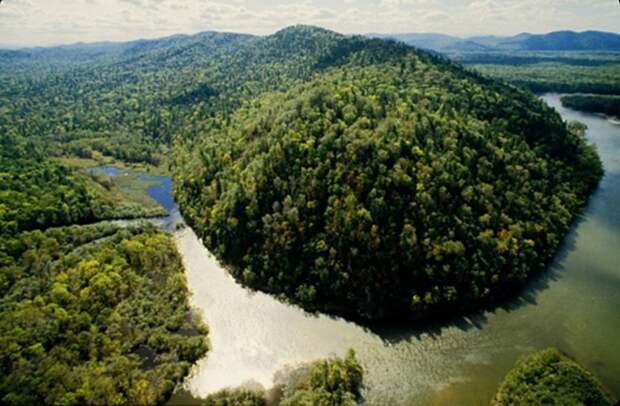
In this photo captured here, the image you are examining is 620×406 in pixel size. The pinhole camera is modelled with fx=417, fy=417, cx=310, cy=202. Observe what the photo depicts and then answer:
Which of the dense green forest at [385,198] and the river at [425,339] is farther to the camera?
the dense green forest at [385,198]

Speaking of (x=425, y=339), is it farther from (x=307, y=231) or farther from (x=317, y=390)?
(x=307, y=231)

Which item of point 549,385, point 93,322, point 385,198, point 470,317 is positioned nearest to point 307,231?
point 385,198

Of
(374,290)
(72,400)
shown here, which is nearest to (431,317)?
(374,290)

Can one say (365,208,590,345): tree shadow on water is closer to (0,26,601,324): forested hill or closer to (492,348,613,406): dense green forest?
(0,26,601,324): forested hill

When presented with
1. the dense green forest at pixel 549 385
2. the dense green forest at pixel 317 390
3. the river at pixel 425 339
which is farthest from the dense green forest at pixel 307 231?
the dense green forest at pixel 549 385

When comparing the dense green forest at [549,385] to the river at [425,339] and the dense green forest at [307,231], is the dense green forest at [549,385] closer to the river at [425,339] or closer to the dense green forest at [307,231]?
the river at [425,339]

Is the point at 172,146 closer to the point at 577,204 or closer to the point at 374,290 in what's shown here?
the point at 374,290
